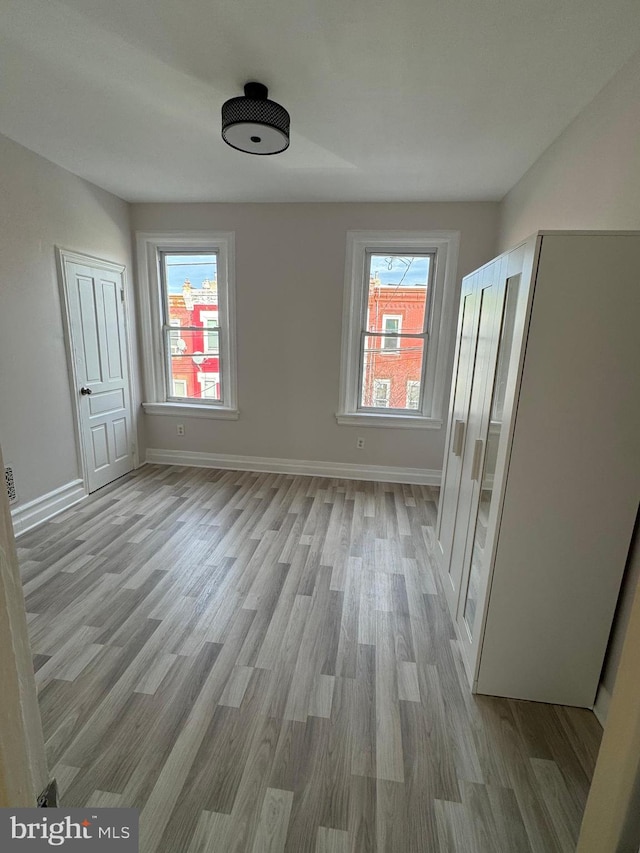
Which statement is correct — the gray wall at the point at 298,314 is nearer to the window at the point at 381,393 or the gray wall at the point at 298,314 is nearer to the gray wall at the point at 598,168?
the window at the point at 381,393

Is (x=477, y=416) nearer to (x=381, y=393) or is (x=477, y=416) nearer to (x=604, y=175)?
(x=604, y=175)

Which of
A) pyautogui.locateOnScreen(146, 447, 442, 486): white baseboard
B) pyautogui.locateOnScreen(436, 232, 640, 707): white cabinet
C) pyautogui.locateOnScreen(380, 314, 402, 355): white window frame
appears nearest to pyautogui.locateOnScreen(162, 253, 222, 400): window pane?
pyautogui.locateOnScreen(146, 447, 442, 486): white baseboard

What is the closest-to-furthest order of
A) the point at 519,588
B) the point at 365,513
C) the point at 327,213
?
the point at 519,588 < the point at 365,513 < the point at 327,213

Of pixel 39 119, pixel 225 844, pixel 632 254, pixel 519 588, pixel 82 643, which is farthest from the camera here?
pixel 39 119

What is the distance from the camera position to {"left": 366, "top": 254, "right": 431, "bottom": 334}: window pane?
12.5ft

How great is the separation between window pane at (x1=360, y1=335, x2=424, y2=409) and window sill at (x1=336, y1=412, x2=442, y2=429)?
147mm

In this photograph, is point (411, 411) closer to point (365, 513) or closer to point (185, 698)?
point (365, 513)

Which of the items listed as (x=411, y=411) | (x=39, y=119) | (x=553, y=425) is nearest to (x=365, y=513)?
(x=411, y=411)

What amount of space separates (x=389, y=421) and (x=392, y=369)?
0.54m

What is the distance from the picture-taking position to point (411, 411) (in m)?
4.07

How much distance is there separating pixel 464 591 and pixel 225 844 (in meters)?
1.36

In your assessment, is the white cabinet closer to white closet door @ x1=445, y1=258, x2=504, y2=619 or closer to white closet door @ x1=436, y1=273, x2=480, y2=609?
white closet door @ x1=445, y1=258, x2=504, y2=619

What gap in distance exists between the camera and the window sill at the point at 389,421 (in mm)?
3953

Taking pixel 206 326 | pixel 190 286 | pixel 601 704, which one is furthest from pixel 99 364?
pixel 601 704
